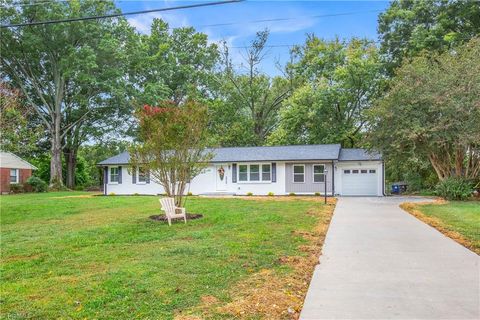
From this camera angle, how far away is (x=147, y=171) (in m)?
11.7

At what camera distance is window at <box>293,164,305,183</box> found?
2333cm

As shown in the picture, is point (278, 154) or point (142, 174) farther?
point (278, 154)

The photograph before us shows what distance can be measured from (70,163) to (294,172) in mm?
23104

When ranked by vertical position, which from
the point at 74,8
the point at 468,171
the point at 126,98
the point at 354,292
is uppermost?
the point at 74,8

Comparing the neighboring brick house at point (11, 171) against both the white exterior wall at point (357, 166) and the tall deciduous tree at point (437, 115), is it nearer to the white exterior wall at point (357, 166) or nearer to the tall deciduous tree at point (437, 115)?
the white exterior wall at point (357, 166)

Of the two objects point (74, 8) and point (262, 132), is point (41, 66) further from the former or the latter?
point (262, 132)

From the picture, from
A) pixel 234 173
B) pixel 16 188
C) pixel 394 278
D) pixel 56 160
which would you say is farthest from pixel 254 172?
pixel 394 278

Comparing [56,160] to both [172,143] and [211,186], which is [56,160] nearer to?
[211,186]

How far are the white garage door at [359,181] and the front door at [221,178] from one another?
7451mm

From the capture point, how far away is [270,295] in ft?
14.2

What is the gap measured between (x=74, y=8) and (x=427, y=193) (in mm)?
27585

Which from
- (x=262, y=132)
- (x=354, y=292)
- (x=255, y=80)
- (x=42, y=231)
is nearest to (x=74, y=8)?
(x=255, y=80)

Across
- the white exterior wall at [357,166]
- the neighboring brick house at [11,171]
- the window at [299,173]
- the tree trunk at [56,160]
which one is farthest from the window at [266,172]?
the neighboring brick house at [11,171]

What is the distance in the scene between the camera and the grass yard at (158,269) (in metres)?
4.02
